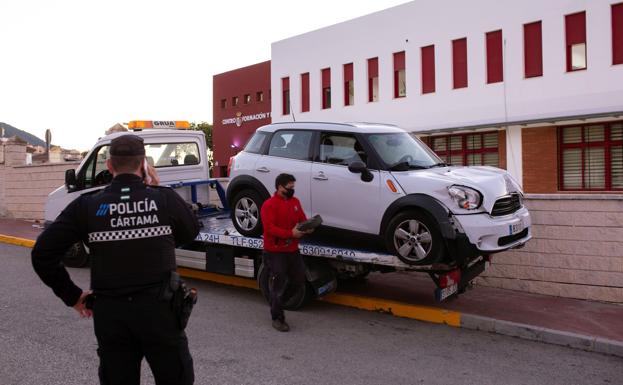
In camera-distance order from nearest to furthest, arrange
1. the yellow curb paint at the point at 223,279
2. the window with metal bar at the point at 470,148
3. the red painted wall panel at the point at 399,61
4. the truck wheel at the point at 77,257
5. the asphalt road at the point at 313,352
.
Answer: the asphalt road at the point at 313,352, the yellow curb paint at the point at 223,279, the truck wheel at the point at 77,257, the window with metal bar at the point at 470,148, the red painted wall panel at the point at 399,61

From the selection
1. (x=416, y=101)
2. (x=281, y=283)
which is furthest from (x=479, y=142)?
(x=281, y=283)

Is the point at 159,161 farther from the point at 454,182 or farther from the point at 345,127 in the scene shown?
the point at 454,182

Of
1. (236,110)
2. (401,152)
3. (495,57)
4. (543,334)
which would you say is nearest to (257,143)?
(401,152)

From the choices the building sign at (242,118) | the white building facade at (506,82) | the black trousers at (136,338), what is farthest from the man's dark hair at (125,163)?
the building sign at (242,118)

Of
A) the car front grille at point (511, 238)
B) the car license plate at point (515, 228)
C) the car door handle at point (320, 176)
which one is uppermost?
the car door handle at point (320, 176)

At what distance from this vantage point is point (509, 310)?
270 inches

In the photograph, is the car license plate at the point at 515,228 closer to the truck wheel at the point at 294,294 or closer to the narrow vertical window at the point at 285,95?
the truck wheel at the point at 294,294

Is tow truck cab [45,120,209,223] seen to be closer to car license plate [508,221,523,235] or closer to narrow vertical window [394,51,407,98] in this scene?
car license plate [508,221,523,235]

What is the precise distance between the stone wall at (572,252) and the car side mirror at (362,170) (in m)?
2.79

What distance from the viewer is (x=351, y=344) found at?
570 cm

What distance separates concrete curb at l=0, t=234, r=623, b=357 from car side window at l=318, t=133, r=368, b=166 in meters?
1.90

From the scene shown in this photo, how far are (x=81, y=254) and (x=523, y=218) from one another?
24.5 feet

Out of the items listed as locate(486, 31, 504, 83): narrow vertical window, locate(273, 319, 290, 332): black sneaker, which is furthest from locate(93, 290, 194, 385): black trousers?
locate(486, 31, 504, 83): narrow vertical window

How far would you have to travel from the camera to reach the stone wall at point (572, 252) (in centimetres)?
723
